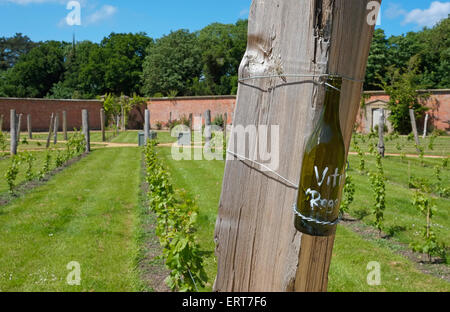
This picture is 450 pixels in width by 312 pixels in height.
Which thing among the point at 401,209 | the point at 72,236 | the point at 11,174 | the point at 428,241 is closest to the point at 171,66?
the point at 11,174

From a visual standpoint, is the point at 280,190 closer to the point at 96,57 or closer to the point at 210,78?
the point at 210,78

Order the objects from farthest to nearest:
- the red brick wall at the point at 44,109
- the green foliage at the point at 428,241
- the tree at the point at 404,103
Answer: the red brick wall at the point at 44,109 → the tree at the point at 404,103 → the green foliage at the point at 428,241

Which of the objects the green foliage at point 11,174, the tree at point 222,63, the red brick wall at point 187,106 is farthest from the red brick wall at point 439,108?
the green foliage at point 11,174

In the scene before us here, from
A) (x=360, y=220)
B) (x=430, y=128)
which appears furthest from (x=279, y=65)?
(x=430, y=128)

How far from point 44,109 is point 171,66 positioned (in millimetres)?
19722

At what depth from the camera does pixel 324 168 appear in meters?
0.99

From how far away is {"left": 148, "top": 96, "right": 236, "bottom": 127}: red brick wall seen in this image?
31.7 metres

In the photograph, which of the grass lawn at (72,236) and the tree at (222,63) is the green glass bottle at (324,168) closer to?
the grass lawn at (72,236)

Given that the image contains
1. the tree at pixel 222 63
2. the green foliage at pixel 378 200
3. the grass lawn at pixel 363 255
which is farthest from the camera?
the tree at pixel 222 63

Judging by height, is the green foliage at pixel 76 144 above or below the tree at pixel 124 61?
below

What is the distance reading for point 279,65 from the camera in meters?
1.09

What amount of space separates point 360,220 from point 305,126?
568 cm

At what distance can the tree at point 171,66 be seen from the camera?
46.4 metres

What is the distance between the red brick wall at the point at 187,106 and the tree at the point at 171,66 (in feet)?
37.6
